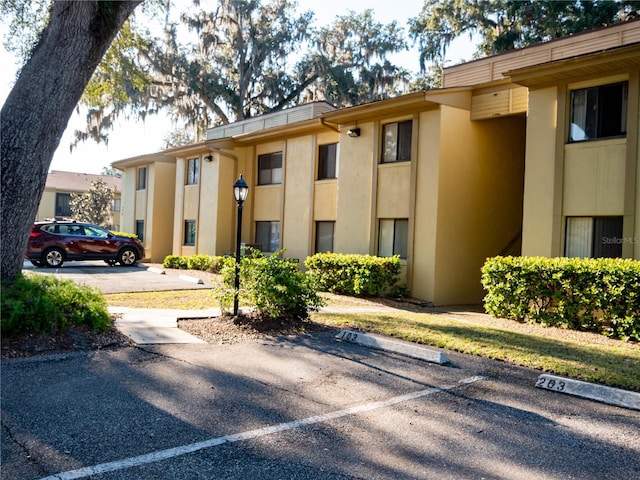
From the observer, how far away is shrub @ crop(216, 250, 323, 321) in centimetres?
882

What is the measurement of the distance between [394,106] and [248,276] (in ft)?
25.7

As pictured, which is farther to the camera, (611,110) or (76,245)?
(76,245)

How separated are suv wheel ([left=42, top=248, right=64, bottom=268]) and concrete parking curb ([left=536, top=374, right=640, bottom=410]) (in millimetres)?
17488

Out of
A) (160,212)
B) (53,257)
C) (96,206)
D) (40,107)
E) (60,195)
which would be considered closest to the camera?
(40,107)

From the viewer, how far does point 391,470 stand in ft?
12.7

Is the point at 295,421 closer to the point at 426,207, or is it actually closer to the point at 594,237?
the point at 594,237

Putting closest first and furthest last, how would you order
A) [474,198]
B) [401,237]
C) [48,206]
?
[474,198] → [401,237] → [48,206]

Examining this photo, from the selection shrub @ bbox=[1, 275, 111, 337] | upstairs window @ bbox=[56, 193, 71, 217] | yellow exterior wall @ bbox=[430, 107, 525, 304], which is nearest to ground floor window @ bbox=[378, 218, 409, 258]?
yellow exterior wall @ bbox=[430, 107, 525, 304]

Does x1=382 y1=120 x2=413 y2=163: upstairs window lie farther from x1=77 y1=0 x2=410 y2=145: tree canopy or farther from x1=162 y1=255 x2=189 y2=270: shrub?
x1=77 y1=0 x2=410 y2=145: tree canopy

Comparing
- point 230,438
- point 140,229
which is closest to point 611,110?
point 230,438

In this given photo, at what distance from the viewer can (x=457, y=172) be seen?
14711 millimetres

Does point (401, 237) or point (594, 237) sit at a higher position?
point (594, 237)

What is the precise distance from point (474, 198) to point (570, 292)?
523 centimetres

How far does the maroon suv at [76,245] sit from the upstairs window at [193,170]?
3895mm
